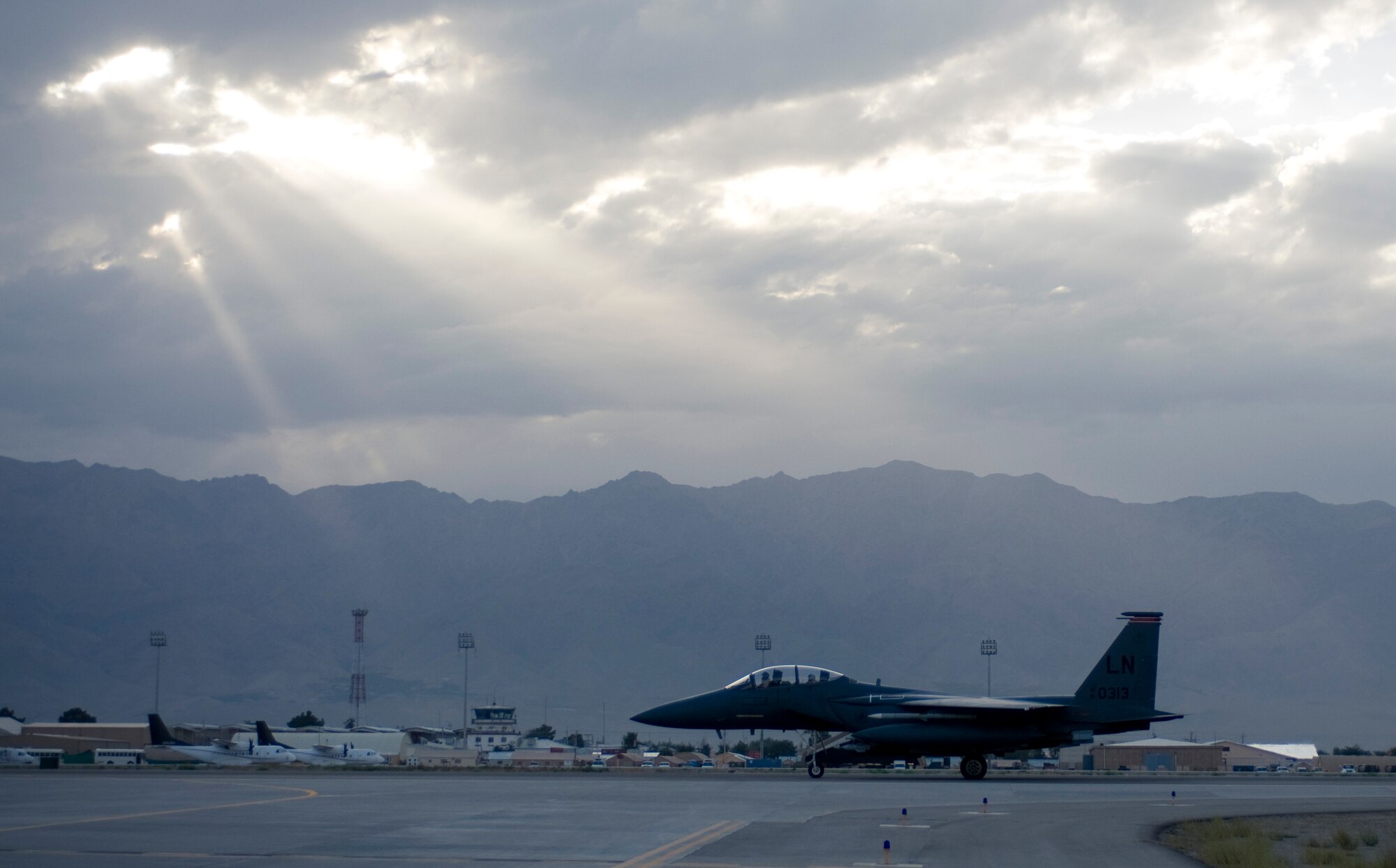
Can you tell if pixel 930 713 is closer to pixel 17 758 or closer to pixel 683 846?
pixel 683 846

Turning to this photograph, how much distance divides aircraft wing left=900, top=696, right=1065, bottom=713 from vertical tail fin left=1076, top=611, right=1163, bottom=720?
4.02ft

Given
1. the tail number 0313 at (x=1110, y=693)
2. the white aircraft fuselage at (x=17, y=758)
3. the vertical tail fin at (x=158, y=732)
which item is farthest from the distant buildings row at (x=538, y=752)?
the tail number 0313 at (x=1110, y=693)

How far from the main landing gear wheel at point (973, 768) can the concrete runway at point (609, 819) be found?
84 cm

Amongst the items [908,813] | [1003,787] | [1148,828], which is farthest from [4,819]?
[1003,787]

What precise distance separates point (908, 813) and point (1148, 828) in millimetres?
4387

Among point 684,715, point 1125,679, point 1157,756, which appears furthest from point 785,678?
point 1157,756

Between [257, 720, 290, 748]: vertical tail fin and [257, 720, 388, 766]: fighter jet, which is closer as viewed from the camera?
[257, 720, 388, 766]: fighter jet

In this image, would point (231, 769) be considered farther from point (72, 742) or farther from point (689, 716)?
point (72, 742)

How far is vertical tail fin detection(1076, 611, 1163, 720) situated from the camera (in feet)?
121

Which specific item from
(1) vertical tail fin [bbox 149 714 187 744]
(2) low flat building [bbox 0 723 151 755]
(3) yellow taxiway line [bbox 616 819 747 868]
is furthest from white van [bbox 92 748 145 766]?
(3) yellow taxiway line [bbox 616 819 747 868]

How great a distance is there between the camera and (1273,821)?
24625 millimetres

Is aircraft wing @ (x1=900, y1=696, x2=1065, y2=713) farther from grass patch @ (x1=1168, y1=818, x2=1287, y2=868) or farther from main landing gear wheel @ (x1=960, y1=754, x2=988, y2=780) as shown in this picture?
grass patch @ (x1=1168, y1=818, x2=1287, y2=868)

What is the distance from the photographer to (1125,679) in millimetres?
37312

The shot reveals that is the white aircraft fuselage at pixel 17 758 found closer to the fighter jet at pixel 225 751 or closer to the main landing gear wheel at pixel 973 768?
the fighter jet at pixel 225 751
